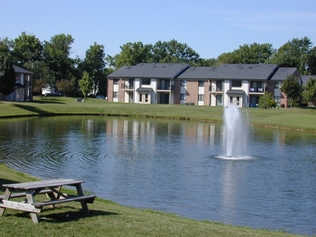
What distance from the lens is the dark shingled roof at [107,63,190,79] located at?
107406mm

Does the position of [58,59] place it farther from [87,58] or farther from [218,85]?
[218,85]

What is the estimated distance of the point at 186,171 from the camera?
28094 mm

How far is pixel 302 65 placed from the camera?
135875 mm

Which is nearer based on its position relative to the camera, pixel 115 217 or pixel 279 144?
pixel 115 217

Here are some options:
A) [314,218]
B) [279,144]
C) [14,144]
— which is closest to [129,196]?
[314,218]

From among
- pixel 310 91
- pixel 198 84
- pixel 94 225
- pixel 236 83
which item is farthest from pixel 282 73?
pixel 94 225

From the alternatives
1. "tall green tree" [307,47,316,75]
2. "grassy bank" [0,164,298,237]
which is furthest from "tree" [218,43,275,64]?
"grassy bank" [0,164,298,237]

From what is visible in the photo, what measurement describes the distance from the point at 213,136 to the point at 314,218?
1280 inches

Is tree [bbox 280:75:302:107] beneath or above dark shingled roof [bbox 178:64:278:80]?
beneath

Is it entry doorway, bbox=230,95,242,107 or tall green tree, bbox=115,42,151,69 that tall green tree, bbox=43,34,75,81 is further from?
entry doorway, bbox=230,95,242,107

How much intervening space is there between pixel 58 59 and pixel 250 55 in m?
51.5

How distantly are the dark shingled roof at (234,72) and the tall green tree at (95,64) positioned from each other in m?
31.2

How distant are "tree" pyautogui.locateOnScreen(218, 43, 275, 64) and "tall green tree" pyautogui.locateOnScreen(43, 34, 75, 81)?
4020 centimetres

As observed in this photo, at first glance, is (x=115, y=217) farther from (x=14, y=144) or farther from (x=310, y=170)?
(x=14, y=144)
